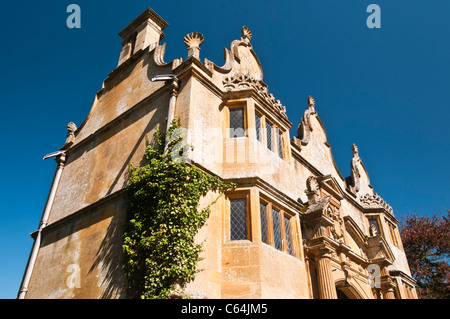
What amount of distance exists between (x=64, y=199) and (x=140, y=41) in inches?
287

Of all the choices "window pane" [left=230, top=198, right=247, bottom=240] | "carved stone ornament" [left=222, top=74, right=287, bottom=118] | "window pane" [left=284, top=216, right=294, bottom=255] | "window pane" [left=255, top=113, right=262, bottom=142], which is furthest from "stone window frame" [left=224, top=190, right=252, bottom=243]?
"carved stone ornament" [left=222, top=74, right=287, bottom=118]

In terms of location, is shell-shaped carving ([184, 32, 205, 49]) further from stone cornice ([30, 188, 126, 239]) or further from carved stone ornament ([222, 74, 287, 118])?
stone cornice ([30, 188, 126, 239])

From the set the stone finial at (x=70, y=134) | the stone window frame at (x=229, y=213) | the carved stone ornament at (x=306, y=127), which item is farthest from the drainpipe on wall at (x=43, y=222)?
the carved stone ornament at (x=306, y=127)

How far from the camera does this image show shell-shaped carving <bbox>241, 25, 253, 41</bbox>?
15.3m

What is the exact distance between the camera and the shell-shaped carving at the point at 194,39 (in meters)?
11.7

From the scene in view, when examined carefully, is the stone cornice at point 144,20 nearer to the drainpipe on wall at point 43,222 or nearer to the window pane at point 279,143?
the drainpipe on wall at point 43,222

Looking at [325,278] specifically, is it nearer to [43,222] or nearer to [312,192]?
[312,192]

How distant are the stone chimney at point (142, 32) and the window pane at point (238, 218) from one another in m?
8.70

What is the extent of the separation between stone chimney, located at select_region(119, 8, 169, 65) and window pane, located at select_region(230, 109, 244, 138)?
5.96 meters

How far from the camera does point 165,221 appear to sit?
8.39 m

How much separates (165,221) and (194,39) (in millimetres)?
6568

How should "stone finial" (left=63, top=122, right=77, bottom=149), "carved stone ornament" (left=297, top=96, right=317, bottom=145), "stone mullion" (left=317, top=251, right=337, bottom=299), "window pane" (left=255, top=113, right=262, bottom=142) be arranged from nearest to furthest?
"stone mullion" (left=317, top=251, right=337, bottom=299) < "window pane" (left=255, top=113, right=262, bottom=142) < "stone finial" (left=63, top=122, right=77, bottom=149) < "carved stone ornament" (left=297, top=96, right=317, bottom=145)

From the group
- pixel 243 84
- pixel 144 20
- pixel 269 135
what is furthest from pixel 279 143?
pixel 144 20
